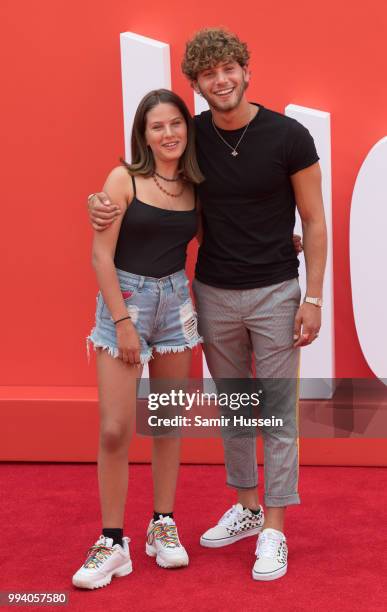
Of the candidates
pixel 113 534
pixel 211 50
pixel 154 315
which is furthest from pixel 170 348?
pixel 211 50

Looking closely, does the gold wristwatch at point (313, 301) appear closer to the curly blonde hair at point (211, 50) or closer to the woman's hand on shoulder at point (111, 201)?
the woman's hand on shoulder at point (111, 201)

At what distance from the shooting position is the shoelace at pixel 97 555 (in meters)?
2.98

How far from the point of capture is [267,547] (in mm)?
3045

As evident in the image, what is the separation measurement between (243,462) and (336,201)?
1.29 meters

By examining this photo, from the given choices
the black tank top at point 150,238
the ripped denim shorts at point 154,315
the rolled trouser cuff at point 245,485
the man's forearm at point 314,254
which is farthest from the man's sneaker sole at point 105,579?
the man's forearm at point 314,254

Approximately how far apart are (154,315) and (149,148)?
50cm

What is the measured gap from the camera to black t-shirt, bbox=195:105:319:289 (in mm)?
2914

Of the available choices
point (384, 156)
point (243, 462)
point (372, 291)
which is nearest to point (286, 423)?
point (243, 462)

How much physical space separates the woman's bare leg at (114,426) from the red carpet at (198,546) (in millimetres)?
242

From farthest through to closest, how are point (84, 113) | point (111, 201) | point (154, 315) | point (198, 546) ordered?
point (84, 113), point (198, 546), point (154, 315), point (111, 201)

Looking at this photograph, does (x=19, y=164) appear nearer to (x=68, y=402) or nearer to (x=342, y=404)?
(x=68, y=402)

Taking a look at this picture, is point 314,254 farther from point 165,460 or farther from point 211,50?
point 165,460

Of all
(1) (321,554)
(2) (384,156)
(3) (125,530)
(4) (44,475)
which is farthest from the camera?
(4) (44,475)

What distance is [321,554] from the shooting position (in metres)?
3.19
